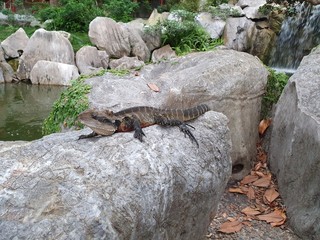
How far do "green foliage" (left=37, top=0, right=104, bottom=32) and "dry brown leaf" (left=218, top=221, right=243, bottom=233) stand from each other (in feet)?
54.8

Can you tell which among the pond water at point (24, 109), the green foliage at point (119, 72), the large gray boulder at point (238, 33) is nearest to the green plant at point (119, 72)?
the green foliage at point (119, 72)

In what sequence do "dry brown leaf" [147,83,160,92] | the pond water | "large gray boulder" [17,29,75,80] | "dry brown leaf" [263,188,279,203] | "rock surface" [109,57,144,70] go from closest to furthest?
"dry brown leaf" [263,188,279,203], "dry brown leaf" [147,83,160,92], the pond water, "rock surface" [109,57,144,70], "large gray boulder" [17,29,75,80]

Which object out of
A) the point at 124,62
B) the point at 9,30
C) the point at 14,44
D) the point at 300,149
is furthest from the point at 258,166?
the point at 9,30

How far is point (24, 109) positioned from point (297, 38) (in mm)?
9825

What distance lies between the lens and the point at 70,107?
16.7ft

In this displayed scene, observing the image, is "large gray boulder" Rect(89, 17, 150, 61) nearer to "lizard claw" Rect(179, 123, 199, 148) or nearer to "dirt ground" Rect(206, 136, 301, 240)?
"dirt ground" Rect(206, 136, 301, 240)

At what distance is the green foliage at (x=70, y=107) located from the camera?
499 cm

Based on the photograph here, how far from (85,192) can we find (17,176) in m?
0.46

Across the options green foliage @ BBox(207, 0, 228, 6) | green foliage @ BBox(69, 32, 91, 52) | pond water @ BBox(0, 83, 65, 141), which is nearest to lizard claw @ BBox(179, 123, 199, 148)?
pond water @ BBox(0, 83, 65, 141)

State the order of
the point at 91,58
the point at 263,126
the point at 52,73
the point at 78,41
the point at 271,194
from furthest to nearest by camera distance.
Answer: the point at 78,41 → the point at 91,58 → the point at 52,73 → the point at 263,126 → the point at 271,194

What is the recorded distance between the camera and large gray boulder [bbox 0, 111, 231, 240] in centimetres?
233

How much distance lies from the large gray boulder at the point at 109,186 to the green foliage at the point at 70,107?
5.54 feet

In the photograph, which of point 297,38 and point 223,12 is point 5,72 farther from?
point 297,38

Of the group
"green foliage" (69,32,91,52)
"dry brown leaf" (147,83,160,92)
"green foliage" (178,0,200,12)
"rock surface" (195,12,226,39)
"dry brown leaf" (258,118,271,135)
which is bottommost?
"green foliage" (69,32,91,52)
